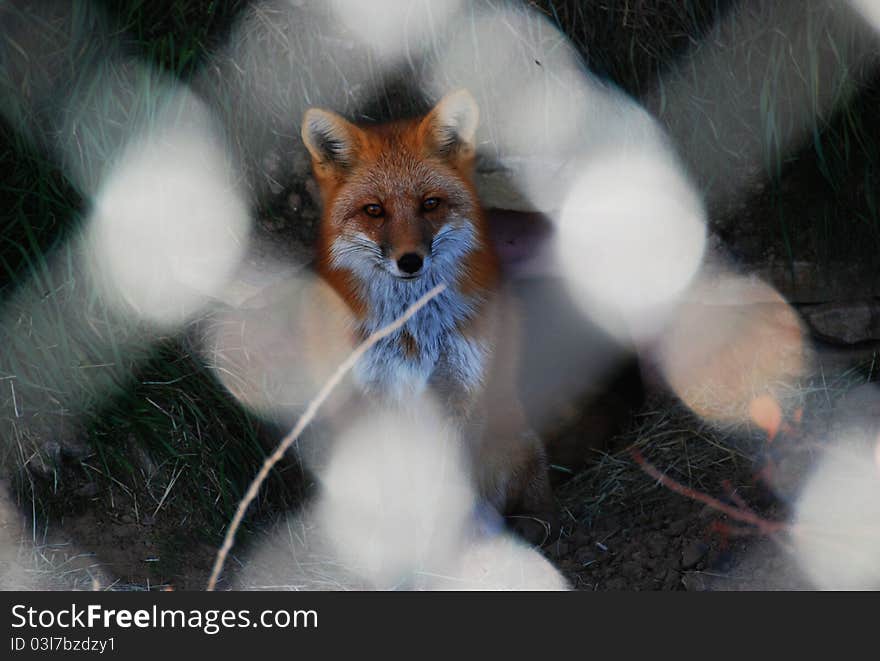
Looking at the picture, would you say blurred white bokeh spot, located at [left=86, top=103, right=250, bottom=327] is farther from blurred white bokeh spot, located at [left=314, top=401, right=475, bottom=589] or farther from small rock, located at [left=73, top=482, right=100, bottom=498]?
blurred white bokeh spot, located at [left=314, top=401, right=475, bottom=589]

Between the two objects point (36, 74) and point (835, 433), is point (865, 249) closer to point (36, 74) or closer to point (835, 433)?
point (835, 433)

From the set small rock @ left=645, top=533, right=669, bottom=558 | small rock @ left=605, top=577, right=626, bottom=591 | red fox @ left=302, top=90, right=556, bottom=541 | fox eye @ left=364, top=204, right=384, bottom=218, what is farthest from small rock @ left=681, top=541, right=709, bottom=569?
fox eye @ left=364, top=204, right=384, bottom=218

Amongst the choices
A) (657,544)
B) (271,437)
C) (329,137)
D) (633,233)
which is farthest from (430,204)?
(657,544)

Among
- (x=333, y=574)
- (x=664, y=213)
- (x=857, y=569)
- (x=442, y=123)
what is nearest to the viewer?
(x=857, y=569)

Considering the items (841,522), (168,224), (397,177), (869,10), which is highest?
(869,10)

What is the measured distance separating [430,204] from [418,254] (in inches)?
13.7

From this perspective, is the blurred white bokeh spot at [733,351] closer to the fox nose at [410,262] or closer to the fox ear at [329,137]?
the fox nose at [410,262]

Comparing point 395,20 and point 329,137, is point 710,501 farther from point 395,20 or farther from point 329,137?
point 395,20

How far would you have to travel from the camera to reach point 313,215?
440 cm

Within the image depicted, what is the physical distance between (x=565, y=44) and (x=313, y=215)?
4.91ft

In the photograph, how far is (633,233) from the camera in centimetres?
447

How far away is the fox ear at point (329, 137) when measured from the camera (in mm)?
3635

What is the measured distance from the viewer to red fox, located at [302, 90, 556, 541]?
367 centimetres

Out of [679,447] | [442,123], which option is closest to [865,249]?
[679,447]
